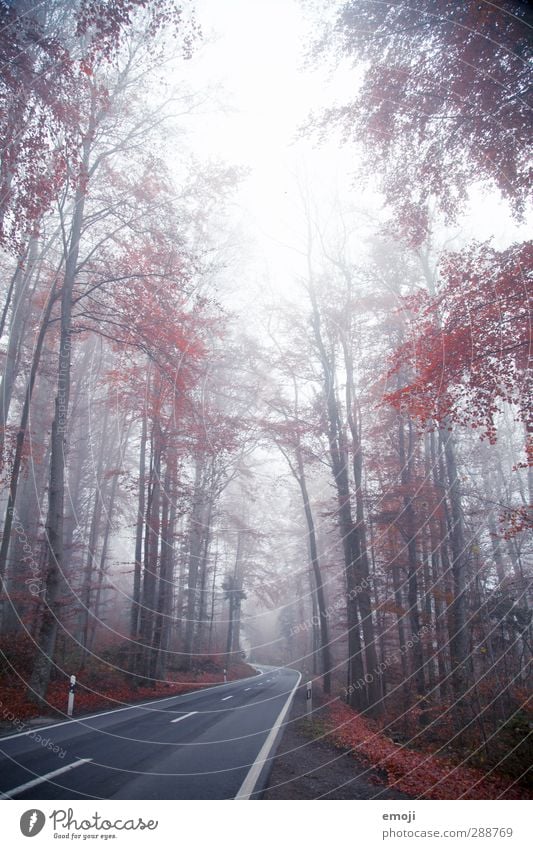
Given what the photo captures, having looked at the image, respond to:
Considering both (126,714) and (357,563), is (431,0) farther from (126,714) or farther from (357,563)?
(126,714)

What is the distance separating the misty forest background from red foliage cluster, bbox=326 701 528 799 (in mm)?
532

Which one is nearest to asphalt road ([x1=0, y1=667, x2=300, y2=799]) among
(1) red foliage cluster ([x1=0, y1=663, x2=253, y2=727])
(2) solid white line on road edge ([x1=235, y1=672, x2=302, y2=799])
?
(2) solid white line on road edge ([x1=235, y1=672, x2=302, y2=799])

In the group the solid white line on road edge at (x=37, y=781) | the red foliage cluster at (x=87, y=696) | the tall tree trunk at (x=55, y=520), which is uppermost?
the tall tree trunk at (x=55, y=520)

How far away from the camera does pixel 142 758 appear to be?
498cm

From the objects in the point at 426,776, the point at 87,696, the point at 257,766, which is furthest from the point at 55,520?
the point at 426,776

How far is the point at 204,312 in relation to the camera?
10.9m

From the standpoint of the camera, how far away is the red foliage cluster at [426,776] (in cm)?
395

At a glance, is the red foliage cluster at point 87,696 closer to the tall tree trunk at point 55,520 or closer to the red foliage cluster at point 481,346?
the tall tree trunk at point 55,520

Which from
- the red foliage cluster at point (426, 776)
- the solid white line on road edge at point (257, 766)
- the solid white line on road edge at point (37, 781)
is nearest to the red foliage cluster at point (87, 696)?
the solid white line on road edge at point (37, 781)

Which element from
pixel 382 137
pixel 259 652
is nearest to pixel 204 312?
pixel 382 137

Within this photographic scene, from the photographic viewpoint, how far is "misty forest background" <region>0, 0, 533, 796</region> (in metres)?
5.34

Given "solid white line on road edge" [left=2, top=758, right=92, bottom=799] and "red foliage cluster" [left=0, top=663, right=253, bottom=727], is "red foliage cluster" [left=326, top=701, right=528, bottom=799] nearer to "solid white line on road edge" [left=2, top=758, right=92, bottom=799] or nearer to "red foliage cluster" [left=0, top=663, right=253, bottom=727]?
"solid white line on road edge" [left=2, top=758, right=92, bottom=799]

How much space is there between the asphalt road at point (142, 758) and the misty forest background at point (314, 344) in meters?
2.62

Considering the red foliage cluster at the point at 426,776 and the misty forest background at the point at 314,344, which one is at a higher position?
the misty forest background at the point at 314,344
